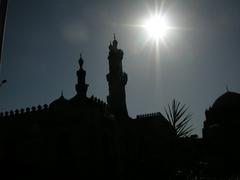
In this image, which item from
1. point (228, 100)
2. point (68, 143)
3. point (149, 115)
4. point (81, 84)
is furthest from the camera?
point (228, 100)

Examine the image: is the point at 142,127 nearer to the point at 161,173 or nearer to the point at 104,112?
the point at 104,112

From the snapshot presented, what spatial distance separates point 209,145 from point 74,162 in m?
24.2

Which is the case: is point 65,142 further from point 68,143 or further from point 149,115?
point 149,115

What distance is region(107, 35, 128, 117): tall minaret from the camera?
91.5 ft

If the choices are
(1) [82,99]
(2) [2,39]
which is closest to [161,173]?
(2) [2,39]

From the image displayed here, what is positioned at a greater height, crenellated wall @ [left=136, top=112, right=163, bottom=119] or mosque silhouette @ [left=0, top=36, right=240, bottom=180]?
crenellated wall @ [left=136, top=112, right=163, bottom=119]

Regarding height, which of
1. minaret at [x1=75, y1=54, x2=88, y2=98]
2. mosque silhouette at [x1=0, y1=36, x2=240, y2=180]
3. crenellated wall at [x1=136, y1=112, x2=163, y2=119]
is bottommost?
mosque silhouette at [x1=0, y1=36, x2=240, y2=180]

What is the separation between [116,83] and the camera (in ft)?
92.3

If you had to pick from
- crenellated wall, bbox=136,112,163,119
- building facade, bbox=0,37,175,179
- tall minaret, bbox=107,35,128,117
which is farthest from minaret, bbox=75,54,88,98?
crenellated wall, bbox=136,112,163,119

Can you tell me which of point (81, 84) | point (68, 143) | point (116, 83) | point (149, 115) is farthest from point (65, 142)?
point (149, 115)

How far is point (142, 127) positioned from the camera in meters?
27.3

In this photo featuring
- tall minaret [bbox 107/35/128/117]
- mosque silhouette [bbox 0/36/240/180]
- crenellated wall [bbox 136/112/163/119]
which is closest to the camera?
mosque silhouette [bbox 0/36/240/180]

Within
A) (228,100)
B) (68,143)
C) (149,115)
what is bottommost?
(68,143)

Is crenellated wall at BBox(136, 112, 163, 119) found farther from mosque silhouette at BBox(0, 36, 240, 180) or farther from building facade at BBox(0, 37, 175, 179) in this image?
building facade at BBox(0, 37, 175, 179)
